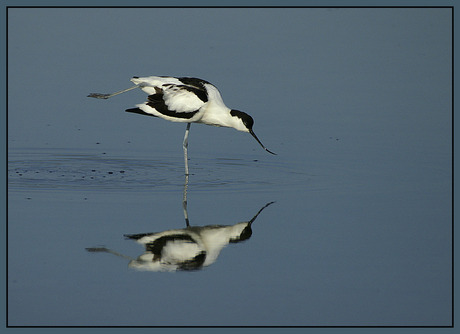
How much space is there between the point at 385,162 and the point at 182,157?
8.43ft

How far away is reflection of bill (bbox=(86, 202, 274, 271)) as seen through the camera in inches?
291

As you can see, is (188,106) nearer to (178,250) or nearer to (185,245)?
(185,245)

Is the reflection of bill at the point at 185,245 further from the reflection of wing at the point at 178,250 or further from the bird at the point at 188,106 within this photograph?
the bird at the point at 188,106

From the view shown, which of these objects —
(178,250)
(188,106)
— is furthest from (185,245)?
(188,106)

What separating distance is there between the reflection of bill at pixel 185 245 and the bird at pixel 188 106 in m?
2.70

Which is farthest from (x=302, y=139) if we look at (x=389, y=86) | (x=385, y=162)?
(x=389, y=86)

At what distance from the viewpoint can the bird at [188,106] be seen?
11.1 metres

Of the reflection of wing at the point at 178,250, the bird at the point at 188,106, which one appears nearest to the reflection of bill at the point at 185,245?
the reflection of wing at the point at 178,250

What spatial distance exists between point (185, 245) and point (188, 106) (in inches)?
138

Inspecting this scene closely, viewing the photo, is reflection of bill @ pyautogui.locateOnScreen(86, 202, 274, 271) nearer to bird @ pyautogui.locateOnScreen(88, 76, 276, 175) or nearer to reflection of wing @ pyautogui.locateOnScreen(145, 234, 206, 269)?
reflection of wing @ pyautogui.locateOnScreen(145, 234, 206, 269)

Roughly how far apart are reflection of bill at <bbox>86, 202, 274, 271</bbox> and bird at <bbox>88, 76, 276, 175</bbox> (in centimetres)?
270

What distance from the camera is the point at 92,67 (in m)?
15.3

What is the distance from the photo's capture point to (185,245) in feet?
25.7

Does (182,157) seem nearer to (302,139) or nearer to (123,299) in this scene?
(302,139)
